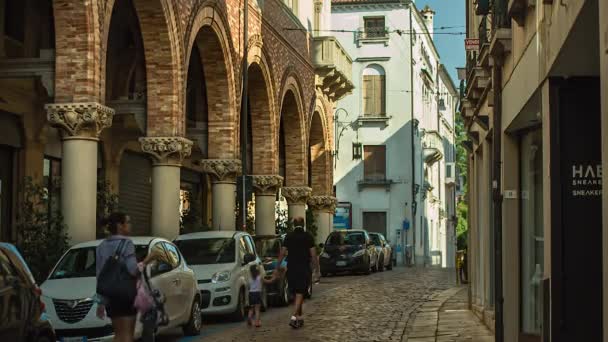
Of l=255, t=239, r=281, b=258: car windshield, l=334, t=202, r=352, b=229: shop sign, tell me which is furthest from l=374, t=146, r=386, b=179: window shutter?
l=255, t=239, r=281, b=258: car windshield

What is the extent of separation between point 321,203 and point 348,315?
76.4 feet

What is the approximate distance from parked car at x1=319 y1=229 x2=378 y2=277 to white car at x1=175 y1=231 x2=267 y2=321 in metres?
15.7

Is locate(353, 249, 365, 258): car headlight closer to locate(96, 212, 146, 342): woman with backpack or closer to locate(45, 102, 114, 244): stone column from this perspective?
locate(45, 102, 114, 244): stone column

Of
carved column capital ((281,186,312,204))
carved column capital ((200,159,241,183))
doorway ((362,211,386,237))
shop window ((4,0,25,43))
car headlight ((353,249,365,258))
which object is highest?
shop window ((4,0,25,43))

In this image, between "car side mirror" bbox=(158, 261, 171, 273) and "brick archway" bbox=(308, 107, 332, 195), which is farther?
"brick archway" bbox=(308, 107, 332, 195)

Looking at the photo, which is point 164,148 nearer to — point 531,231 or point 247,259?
point 247,259

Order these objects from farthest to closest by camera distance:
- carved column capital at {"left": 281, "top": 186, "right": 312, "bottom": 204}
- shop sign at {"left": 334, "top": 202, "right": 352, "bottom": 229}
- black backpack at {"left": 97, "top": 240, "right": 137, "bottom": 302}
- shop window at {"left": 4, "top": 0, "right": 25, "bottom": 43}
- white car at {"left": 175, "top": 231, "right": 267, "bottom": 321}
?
shop sign at {"left": 334, "top": 202, "right": 352, "bottom": 229} → carved column capital at {"left": 281, "top": 186, "right": 312, "bottom": 204} → shop window at {"left": 4, "top": 0, "right": 25, "bottom": 43} → white car at {"left": 175, "top": 231, "right": 267, "bottom": 321} → black backpack at {"left": 97, "top": 240, "right": 137, "bottom": 302}

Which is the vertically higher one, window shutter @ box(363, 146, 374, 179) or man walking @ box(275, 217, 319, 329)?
window shutter @ box(363, 146, 374, 179)

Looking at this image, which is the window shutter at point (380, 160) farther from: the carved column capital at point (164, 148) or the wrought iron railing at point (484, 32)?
the wrought iron railing at point (484, 32)

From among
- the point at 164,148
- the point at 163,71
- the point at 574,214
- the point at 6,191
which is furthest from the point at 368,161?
the point at 574,214

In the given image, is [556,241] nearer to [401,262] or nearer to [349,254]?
[349,254]

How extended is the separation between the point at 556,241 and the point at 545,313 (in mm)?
693

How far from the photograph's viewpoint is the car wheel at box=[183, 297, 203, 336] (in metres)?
15.3

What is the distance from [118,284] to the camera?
32.1 ft
